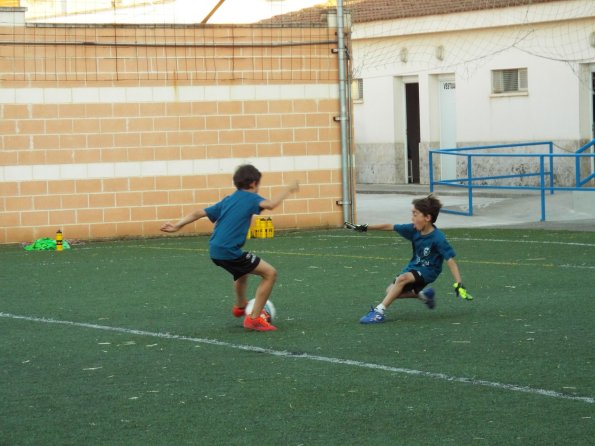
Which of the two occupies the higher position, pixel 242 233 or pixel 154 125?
pixel 154 125

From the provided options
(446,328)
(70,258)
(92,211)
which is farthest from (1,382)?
(92,211)

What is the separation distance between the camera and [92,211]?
20031 mm

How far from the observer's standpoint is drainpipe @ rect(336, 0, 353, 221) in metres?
21.4

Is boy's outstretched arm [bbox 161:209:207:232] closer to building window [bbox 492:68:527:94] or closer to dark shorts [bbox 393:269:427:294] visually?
dark shorts [bbox 393:269:427:294]

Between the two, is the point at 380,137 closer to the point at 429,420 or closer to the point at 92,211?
the point at 92,211

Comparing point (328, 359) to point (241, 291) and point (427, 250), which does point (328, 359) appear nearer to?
point (241, 291)

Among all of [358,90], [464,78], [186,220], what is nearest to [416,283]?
[186,220]

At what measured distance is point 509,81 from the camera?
97.2 ft

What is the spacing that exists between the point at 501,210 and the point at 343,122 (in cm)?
411

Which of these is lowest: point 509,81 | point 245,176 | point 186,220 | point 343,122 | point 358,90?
point 186,220

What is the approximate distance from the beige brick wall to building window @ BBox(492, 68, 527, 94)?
9087 millimetres

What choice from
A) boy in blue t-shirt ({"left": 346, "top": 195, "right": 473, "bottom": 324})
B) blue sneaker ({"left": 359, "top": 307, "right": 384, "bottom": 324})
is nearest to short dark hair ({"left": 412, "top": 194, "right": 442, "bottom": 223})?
boy in blue t-shirt ({"left": 346, "top": 195, "right": 473, "bottom": 324})

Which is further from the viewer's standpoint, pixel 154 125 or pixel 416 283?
pixel 154 125

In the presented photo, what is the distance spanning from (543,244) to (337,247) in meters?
2.88
